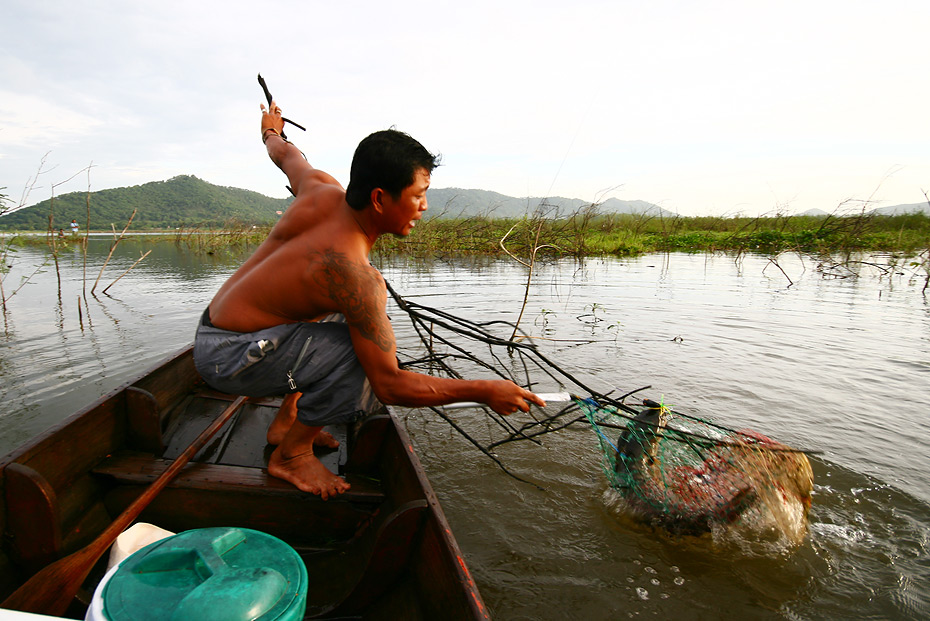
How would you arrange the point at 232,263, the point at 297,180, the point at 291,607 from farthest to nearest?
the point at 232,263 → the point at 297,180 → the point at 291,607

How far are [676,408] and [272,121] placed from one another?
12.6 ft

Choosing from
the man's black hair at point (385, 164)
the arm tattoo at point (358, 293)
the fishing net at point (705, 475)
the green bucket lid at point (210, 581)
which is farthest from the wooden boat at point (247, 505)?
the man's black hair at point (385, 164)

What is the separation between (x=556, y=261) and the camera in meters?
14.8

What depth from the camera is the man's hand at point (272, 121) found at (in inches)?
128

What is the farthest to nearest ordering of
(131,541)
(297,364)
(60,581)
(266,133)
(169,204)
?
(169,204), (266,133), (297,364), (131,541), (60,581)

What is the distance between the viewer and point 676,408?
376cm

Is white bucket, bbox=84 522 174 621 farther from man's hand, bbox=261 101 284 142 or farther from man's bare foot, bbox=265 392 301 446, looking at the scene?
man's hand, bbox=261 101 284 142

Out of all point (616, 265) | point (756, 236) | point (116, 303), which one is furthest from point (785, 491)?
point (756, 236)

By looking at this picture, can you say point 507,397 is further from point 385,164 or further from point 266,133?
point 266,133

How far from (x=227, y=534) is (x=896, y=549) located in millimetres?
2965

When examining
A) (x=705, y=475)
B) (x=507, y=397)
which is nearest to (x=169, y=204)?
(x=507, y=397)

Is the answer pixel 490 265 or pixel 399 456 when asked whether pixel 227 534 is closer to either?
pixel 399 456

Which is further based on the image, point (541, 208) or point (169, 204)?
point (169, 204)

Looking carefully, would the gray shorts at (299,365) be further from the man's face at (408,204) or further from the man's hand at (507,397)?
the man's hand at (507,397)
